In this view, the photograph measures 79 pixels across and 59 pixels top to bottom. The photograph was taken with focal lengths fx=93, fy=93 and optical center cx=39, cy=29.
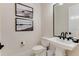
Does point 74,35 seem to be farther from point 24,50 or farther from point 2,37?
point 2,37

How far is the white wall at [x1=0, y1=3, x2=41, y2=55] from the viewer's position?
5.30 feet

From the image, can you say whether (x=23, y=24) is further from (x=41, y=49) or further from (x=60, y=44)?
(x=60, y=44)

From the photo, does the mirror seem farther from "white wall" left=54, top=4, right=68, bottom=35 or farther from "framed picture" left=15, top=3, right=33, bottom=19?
"framed picture" left=15, top=3, right=33, bottom=19

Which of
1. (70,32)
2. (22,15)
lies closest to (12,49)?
(22,15)

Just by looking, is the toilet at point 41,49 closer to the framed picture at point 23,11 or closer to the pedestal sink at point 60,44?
the pedestal sink at point 60,44

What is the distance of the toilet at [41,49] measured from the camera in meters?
1.78

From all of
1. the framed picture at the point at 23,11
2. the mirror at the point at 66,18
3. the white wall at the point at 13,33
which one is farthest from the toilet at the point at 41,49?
the framed picture at the point at 23,11

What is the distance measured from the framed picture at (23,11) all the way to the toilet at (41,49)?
0.58 m

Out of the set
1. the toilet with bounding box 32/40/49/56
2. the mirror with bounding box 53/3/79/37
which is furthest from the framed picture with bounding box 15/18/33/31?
the mirror with bounding box 53/3/79/37

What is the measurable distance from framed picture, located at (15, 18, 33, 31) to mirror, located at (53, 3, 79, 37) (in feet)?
1.56

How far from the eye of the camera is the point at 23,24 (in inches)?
69.1

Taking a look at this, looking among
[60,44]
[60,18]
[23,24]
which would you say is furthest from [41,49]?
[60,18]

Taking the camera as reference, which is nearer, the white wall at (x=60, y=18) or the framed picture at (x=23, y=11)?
the framed picture at (x=23, y=11)

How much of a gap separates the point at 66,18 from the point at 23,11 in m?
0.84
